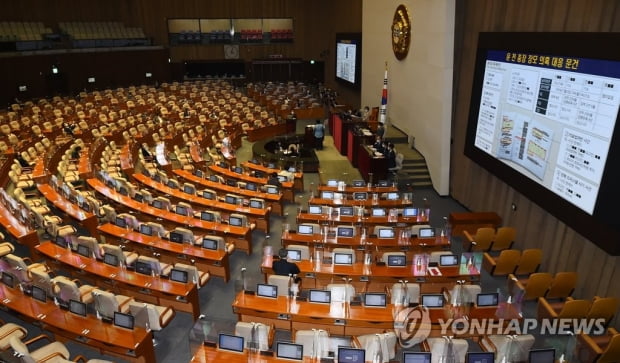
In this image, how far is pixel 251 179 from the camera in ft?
52.0

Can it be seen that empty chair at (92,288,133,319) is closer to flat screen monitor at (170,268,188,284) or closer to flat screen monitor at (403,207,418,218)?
flat screen monitor at (170,268,188,284)

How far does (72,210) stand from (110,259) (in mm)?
3498

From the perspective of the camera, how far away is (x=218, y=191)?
1448 centimetres

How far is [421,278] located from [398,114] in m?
12.6

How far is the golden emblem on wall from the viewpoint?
18.2 metres

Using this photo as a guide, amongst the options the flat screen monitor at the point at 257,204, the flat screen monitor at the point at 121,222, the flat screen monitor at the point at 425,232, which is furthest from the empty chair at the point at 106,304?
the flat screen monitor at the point at 425,232

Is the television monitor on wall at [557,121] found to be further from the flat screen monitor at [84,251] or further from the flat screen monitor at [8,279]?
the flat screen monitor at [8,279]

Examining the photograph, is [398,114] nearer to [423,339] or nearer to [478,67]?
[478,67]

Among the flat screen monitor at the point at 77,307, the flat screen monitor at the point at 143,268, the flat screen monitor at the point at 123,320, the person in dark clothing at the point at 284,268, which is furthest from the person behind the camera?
the flat screen monitor at the point at 143,268

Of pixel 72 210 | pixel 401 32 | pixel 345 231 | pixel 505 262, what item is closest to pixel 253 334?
pixel 345 231

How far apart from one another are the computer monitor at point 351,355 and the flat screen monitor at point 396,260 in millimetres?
3263

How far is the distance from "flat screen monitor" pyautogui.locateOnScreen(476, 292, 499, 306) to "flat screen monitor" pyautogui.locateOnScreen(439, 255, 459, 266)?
4.91 ft

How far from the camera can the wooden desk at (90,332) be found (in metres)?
7.02

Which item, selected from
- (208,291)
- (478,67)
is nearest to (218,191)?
(208,291)
